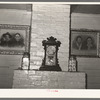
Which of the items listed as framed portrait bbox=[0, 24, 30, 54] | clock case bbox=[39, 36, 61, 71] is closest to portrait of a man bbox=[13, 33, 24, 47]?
framed portrait bbox=[0, 24, 30, 54]

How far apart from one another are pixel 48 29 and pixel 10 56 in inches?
21.1

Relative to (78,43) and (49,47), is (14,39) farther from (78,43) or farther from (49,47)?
(78,43)

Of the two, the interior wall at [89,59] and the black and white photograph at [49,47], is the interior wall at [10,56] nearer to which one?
the black and white photograph at [49,47]

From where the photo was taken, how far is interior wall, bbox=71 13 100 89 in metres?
2.27

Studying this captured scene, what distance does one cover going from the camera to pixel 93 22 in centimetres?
232

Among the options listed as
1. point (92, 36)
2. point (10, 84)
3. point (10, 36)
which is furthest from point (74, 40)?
point (10, 84)

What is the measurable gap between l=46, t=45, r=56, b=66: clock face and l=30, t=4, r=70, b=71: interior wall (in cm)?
7

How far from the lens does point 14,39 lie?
7.80 feet

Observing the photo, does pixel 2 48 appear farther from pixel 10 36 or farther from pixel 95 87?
pixel 95 87

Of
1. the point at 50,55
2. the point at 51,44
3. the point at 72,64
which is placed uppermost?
the point at 51,44

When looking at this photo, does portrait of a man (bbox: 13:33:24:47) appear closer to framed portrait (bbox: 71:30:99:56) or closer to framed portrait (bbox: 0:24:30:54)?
framed portrait (bbox: 0:24:30:54)

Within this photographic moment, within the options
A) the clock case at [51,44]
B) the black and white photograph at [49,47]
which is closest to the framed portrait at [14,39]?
the black and white photograph at [49,47]

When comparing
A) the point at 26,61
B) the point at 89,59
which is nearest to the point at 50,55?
the point at 26,61

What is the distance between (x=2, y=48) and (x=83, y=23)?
0.98 meters
